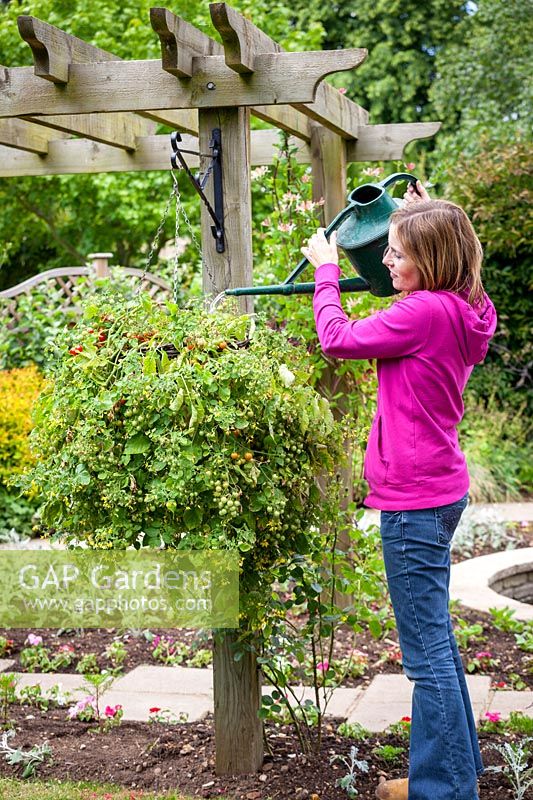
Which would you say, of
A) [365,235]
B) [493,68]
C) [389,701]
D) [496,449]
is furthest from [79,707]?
[493,68]

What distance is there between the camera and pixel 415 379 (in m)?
2.45

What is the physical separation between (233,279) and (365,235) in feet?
1.48

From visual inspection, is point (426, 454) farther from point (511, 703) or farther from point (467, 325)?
point (511, 703)

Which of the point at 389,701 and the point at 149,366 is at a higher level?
the point at 149,366

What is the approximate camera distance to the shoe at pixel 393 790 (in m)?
2.73

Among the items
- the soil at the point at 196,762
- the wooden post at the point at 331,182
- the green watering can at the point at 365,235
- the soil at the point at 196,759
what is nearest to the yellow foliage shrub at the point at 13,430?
the wooden post at the point at 331,182

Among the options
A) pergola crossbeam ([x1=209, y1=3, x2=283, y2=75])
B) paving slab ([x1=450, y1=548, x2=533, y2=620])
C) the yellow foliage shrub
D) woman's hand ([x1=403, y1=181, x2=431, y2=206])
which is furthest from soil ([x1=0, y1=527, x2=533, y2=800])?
the yellow foliage shrub

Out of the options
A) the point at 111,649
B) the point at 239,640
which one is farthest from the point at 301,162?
the point at 239,640

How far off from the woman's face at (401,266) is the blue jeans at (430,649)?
576 millimetres

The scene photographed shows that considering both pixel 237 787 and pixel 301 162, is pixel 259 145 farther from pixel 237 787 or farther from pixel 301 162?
pixel 237 787

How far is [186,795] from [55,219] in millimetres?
10825

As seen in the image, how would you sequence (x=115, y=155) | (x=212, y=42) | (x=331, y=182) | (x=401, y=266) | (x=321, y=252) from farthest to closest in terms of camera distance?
1. (x=115, y=155)
2. (x=331, y=182)
3. (x=212, y=42)
4. (x=321, y=252)
5. (x=401, y=266)

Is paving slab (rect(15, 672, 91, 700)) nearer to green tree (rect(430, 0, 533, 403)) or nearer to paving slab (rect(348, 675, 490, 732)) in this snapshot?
paving slab (rect(348, 675, 490, 732))

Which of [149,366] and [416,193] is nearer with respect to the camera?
[149,366]
